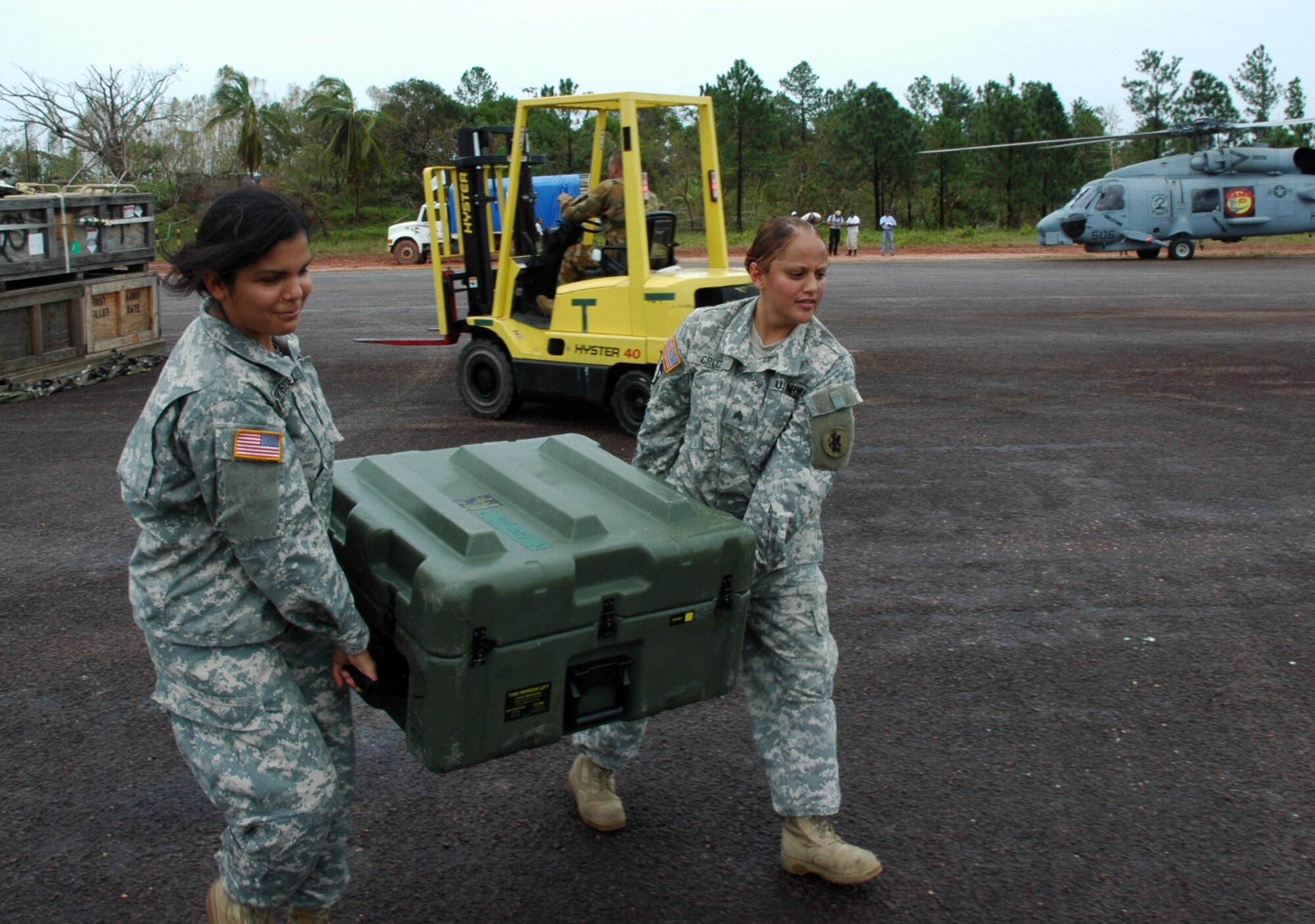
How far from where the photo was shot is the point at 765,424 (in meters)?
2.92

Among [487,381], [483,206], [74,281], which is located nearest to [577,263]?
[483,206]

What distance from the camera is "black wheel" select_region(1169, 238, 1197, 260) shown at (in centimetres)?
2786

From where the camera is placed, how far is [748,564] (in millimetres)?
2650

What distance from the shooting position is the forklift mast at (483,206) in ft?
29.3

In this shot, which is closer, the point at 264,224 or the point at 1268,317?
the point at 264,224

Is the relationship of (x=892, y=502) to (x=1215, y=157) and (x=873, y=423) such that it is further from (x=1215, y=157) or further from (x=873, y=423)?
(x=1215, y=157)

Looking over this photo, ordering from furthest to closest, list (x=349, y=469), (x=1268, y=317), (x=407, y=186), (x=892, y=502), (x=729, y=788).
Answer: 1. (x=407, y=186)
2. (x=1268, y=317)
3. (x=892, y=502)
4. (x=729, y=788)
5. (x=349, y=469)

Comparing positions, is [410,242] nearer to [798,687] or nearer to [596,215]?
[596,215]

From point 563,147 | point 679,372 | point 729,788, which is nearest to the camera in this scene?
point 679,372

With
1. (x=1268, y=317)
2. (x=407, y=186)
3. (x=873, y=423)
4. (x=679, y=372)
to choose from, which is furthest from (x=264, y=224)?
(x=407, y=186)

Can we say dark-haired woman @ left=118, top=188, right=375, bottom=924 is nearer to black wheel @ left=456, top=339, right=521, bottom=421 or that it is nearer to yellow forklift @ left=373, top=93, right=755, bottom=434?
yellow forklift @ left=373, top=93, right=755, bottom=434

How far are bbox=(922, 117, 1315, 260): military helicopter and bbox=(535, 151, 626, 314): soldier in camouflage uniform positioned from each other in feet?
70.9

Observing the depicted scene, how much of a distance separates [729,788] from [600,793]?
1.40 feet

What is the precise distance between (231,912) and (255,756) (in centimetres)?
39
